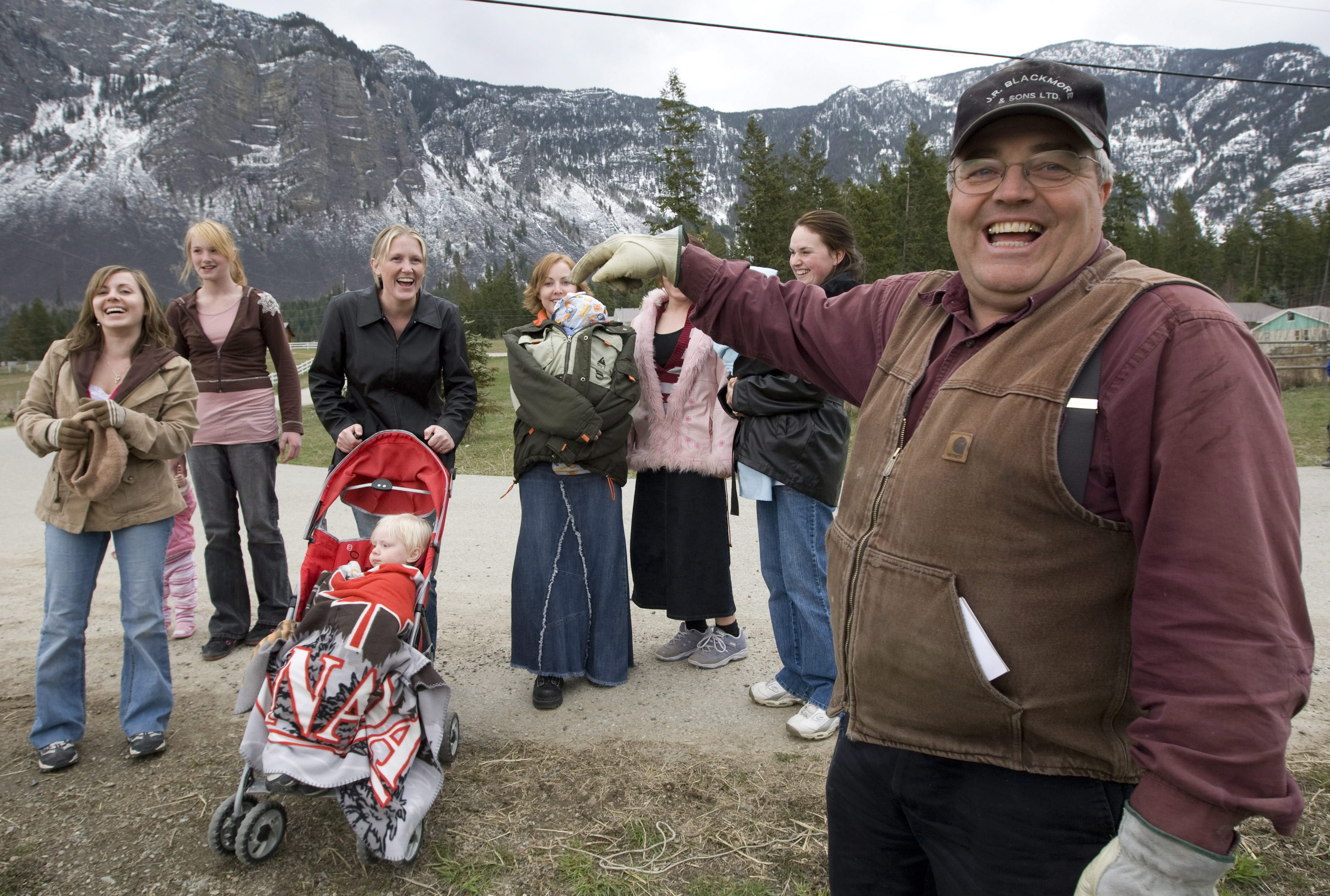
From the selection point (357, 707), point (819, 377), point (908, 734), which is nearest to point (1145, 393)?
point (908, 734)

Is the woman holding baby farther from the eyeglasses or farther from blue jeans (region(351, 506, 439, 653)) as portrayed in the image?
the eyeglasses

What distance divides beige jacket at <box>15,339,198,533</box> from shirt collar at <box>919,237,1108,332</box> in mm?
3447

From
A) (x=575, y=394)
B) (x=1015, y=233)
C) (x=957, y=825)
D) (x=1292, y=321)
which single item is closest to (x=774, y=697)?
(x=575, y=394)

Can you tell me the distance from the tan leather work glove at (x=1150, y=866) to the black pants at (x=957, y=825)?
182 millimetres

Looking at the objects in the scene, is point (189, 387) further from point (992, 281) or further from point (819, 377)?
point (992, 281)

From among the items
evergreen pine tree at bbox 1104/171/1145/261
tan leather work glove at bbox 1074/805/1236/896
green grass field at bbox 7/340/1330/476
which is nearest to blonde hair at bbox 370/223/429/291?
green grass field at bbox 7/340/1330/476

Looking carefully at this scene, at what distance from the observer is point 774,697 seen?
13.4 ft

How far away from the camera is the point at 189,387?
13.0 ft

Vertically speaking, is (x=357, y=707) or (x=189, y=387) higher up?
(x=189, y=387)

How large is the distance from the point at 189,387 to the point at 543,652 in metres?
2.17

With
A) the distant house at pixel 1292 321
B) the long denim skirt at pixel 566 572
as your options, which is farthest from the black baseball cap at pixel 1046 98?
the distant house at pixel 1292 321

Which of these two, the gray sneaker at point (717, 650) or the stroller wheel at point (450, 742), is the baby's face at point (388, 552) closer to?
the stroller wheel at point (450, 742)

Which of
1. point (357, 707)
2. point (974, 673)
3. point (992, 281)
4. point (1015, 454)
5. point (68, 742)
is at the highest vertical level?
point (992, 281)

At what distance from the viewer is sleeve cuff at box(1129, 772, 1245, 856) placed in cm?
115
